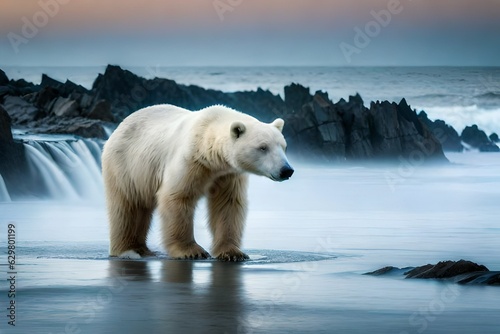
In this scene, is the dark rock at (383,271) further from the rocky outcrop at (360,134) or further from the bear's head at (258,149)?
the rocky outcrop at (360,134)

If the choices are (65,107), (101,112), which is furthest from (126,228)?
(65,107)

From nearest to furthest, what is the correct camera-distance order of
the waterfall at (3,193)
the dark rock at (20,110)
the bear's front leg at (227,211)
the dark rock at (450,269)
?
the dark rock at (450,269), the bear's front leg at (227,211), the waterfall at (3,193), the dark rock at (20,110)

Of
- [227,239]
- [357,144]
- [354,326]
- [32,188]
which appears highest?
[357,144]

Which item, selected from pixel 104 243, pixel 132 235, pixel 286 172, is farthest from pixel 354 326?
pixel 104 243

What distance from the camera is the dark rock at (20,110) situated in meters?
46.0

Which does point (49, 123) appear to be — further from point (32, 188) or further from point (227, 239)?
point (227, 239)

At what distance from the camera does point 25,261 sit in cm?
1395

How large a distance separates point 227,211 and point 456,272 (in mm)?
4040

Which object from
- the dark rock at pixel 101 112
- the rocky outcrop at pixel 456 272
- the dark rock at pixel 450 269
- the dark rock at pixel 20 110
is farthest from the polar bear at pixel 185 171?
the dark rock at pixel 20 110

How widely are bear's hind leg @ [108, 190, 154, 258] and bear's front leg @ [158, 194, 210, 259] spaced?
4.09ft

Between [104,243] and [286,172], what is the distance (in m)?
5.20

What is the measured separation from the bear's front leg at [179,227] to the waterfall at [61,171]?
1843 cm

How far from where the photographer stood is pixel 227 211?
Answer: 14.9 meters

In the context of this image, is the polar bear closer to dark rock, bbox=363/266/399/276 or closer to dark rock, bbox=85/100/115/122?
dark rock, bbox=363/266/399/276
